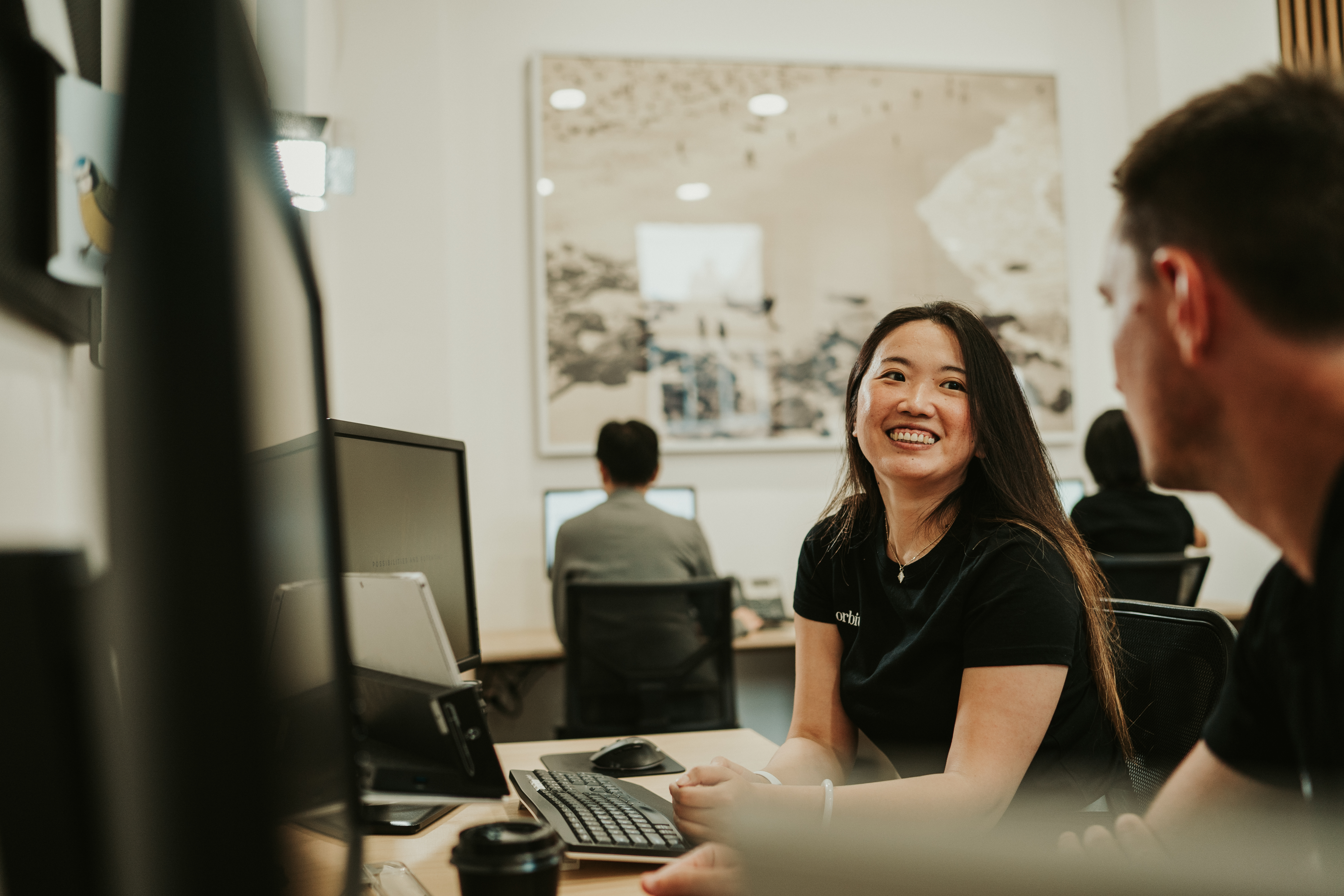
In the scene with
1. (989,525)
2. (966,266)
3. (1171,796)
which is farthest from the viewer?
(966,266)

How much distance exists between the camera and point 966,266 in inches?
155

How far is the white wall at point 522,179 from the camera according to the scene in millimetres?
3400

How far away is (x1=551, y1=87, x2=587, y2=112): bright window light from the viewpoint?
364 cm

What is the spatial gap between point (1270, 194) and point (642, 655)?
7.14 ft

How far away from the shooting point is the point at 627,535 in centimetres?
291

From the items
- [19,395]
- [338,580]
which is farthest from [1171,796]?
[19,395]

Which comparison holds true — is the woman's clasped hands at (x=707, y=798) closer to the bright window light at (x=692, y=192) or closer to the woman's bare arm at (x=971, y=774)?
the woman's bare arm at (x=971, y=774)

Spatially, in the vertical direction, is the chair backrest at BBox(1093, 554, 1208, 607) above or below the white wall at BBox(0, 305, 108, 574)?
below

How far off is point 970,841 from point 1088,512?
275cm

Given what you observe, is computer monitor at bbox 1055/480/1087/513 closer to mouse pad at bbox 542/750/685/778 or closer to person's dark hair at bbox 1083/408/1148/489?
person's dark hair at bbox 1083/408/1148/489

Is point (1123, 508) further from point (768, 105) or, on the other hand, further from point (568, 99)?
point (568, 99)

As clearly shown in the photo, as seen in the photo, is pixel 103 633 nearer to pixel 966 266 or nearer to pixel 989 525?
pixel 989 525

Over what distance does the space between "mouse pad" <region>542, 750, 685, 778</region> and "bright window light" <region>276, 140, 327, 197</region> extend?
1.41 m

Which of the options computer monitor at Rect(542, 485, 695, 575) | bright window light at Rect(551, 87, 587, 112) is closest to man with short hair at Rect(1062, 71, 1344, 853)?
computer monitor at Rect(542, 485, 695, 575)
